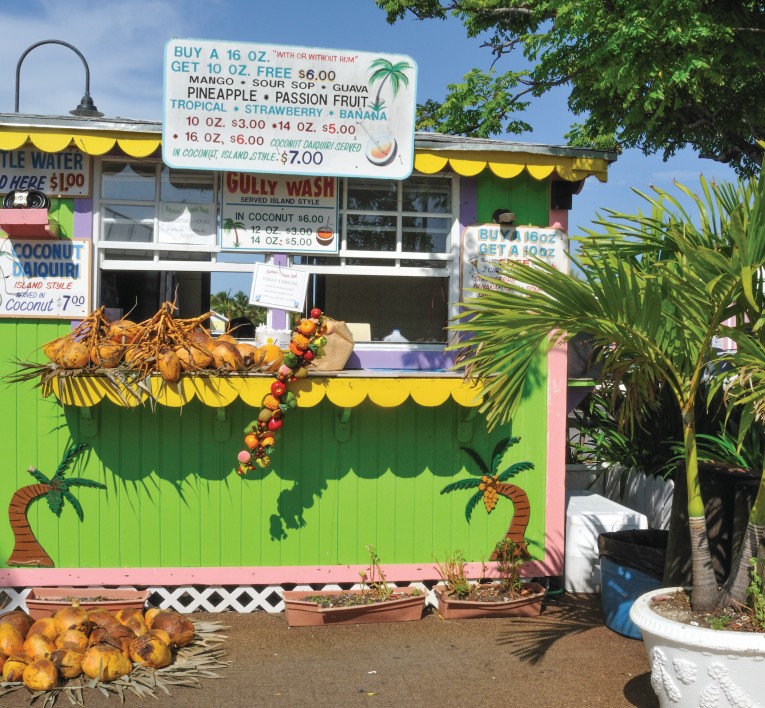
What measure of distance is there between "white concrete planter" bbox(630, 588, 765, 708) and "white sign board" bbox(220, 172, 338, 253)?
3.47m

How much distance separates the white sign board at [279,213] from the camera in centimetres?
589

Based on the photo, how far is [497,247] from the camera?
239 inches

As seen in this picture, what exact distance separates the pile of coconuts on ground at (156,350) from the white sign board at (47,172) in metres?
0.97

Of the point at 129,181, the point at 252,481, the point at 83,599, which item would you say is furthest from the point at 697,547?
the point at 129,181

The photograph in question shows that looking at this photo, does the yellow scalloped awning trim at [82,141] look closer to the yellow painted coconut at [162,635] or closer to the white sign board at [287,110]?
the white sign board at [287,110]

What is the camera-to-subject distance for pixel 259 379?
5.43 metres

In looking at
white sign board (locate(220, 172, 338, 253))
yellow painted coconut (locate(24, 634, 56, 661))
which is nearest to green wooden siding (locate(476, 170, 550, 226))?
white sign board (locate(220, 172, 338, 253))

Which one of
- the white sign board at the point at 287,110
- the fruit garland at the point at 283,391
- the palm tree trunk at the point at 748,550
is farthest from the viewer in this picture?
the white sign board at the point at 287,110

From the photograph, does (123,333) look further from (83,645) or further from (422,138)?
(422,138)

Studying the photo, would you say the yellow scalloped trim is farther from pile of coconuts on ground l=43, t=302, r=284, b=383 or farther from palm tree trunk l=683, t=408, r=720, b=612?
palm tree trunk l=683, t=408, r=720, b=612

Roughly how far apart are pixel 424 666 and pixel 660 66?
5619mm

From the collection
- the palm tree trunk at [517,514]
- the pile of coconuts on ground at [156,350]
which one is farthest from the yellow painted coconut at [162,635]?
the palm tree trunk at [517,514]

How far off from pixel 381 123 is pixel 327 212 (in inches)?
29.4

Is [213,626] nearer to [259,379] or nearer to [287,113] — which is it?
[259,379]
